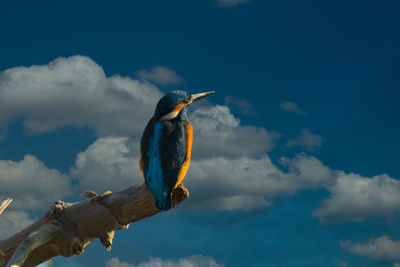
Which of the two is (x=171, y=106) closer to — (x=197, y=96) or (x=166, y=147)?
(x=166, y=147)

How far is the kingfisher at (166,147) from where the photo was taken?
22.1 ft

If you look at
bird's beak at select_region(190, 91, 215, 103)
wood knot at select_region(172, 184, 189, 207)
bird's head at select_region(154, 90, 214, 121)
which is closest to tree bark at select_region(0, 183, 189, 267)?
wood knot at select_region(172, 184, 189, 207)

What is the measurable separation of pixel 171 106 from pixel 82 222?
229 cm

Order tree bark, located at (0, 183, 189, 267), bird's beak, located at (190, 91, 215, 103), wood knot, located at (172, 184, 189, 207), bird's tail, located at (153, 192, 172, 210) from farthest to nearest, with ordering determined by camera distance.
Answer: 1. bird's beak, located at (190, 91, 215, 103)
2. tree bark, located at (0, 183, 189, 267)
3. wood knot, located at (172, 184, 189, 207)
4. bird's tail, located at (153, 192, 172, 210)

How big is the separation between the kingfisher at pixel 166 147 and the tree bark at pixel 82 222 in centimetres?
38

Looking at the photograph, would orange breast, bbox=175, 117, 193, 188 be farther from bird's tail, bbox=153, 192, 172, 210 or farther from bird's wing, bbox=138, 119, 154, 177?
bird's wing, bbox=138, 119, 154, 177

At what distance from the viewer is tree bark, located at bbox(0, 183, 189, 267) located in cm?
728

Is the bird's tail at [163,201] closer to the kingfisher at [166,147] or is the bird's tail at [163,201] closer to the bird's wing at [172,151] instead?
the kingfisher at [166,147]

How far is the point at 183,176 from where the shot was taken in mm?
7070

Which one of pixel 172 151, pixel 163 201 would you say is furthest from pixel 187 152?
pixel 163 201

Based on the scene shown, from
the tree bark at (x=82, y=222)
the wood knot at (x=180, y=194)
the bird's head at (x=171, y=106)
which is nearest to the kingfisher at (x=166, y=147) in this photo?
the bird's head at (x=171, y=106)

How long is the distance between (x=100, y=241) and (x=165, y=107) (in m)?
2.39

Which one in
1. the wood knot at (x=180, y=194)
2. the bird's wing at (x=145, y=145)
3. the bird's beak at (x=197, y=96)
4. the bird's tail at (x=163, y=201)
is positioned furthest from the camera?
the bird's beak at (x=197, y=96)

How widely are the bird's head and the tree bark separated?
41.8 inches
